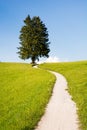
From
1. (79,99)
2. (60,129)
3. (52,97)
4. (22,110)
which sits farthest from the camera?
(52,97)

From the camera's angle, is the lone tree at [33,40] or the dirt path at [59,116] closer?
the dirt path at [59,116]

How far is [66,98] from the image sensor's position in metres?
25.2

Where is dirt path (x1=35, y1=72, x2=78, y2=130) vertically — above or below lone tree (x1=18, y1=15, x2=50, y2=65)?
below

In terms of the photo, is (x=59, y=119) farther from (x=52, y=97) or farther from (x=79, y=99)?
(x=52, y=97)

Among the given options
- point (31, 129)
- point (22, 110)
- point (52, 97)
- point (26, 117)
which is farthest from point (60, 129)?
point (52, 97)

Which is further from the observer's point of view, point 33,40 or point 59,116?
point 33,40

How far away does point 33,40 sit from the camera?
85.8 metres

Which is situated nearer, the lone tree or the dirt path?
the dirt path

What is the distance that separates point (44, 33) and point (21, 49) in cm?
826

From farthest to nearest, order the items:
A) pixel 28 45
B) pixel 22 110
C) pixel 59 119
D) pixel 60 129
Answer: pixel 28 45 → pixel 22 110 → pixel 59 119 → pixel 60 129

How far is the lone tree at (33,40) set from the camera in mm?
85375

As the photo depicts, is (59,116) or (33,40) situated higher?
(33,40)

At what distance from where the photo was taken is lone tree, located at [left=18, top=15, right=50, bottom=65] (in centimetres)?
8538

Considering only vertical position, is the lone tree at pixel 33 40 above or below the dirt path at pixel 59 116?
above
